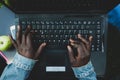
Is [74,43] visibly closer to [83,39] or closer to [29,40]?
[83,39]

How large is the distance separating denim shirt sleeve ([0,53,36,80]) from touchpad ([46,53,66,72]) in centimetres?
6

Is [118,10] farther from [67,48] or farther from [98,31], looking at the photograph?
[67,48]

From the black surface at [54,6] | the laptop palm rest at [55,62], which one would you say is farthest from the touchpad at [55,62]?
the black surface at [54,6]

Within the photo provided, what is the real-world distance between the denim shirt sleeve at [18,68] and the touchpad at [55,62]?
62 millimetres

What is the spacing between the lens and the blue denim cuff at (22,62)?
125 centimetres

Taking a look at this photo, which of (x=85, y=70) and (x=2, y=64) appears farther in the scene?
(x=2, y=64)

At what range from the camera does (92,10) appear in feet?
4.16

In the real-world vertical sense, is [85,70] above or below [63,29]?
below

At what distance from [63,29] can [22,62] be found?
0.18 metres

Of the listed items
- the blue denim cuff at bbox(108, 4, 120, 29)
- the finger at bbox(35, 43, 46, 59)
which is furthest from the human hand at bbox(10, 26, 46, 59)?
the blue denim cuff at bbox(108, 4, 120, 29)

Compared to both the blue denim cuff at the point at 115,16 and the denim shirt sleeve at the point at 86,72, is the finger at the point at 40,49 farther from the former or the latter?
the blue denim cuff at the point at 115,16

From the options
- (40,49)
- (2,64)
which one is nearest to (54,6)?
(40,49)

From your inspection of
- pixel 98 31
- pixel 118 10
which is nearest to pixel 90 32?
pixel 98 31

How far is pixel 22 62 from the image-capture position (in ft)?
4.11
